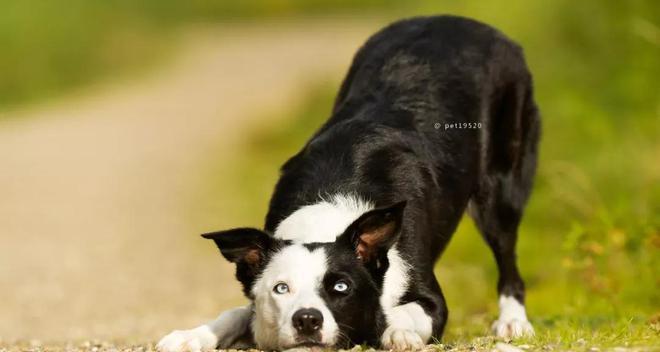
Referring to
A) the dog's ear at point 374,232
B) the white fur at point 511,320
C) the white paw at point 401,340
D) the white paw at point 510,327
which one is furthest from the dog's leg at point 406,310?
the white paw at point 510,327

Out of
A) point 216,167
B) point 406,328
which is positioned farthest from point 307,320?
point 216,167

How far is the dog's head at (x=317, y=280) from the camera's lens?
483 cm

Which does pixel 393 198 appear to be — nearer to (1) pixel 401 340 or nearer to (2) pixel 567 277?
(1) pixel 401 340

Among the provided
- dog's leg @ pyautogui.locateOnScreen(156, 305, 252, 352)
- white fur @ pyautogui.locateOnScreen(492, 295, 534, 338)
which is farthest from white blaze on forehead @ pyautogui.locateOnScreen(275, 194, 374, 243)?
white fur @ pyautogui.locateOnScreen(492, 295, 534, 338)

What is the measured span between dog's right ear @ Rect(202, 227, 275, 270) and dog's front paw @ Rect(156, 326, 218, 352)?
14.8 inches

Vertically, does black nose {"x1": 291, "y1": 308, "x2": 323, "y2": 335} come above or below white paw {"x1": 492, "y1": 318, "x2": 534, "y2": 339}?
above

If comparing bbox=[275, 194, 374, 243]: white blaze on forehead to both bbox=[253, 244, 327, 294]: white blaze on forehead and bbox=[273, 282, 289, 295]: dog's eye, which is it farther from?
bbox=[273, 282, 289, 295]: dog's eye

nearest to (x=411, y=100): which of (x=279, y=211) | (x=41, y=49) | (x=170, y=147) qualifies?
(x=279, y=211)

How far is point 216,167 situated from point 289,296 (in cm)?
919

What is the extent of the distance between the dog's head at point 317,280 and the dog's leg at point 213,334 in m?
0.25

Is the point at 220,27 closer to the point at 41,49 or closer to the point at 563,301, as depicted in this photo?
the point at 41,49

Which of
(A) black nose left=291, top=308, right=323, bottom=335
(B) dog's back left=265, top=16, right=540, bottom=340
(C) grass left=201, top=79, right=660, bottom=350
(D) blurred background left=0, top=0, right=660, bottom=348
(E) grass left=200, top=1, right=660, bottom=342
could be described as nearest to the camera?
(A) black nose left=291, top=308, right=323, bottom=335

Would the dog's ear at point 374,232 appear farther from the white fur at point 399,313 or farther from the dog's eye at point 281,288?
the dog's eye at point 281,288

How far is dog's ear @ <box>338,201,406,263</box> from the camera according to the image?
5066mm
